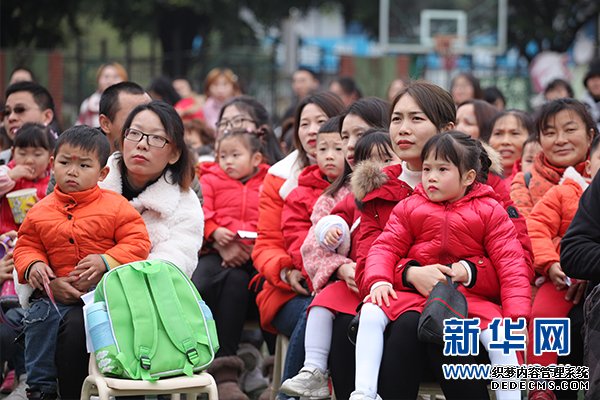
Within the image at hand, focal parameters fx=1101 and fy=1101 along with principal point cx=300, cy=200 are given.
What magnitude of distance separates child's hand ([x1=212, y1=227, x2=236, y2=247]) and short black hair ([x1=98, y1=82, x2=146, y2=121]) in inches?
35.4

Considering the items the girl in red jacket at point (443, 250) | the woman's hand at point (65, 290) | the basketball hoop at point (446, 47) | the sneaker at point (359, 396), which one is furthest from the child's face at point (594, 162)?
the basketball hoop at point (446, 47)

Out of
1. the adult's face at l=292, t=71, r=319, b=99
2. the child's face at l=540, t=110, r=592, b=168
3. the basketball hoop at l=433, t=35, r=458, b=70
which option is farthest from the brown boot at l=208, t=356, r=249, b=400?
the basketball hoop at l=433, t=35, r=458, b=70

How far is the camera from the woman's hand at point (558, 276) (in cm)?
520

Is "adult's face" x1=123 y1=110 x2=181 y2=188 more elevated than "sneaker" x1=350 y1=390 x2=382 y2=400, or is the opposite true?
"adult's face" x1=123 y1=110 x2=181 y2=188

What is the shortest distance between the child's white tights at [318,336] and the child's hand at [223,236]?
1268 millimetres

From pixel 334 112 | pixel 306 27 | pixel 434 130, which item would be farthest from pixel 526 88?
pixel 306 27

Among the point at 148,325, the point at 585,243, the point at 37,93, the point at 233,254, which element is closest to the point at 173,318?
the point at 148,325

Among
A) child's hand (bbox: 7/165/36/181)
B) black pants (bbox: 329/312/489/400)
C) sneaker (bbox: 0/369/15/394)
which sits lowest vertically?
sneaker (bbox: 0/369/15/394)

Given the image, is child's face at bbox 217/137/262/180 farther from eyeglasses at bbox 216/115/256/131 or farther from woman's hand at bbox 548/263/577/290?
woman's hand at bbox 548/263/577/290

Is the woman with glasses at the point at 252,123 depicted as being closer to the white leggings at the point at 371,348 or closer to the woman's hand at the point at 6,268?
the woman's hand at the point at 6,268

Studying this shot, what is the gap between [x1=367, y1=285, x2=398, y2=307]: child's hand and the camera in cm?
448

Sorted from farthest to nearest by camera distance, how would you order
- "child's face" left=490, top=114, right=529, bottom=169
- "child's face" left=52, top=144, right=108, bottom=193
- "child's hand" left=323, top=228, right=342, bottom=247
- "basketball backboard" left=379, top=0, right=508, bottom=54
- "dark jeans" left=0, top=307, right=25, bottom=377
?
"basketball backboard" left=379, top=0, right=508, bottom=54 < "child's face" left=490, top=114, right=529, bottom=169 < "dark jeans" left=0, top=307, right=25, bottom=377 < "child's hand" left=323, top=228, right=342, bottom=247 < "child's face" left=52, top=144, right=108, bottom=193

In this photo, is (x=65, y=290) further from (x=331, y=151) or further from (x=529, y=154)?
(x=529, y=154)

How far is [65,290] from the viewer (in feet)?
16.0
